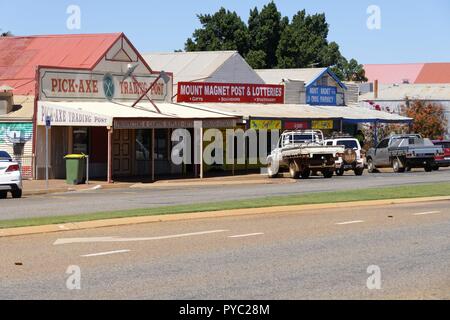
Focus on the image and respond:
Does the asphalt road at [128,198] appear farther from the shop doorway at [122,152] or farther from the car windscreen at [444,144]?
the car windscreen at [444,144]

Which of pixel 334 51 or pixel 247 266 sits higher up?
pixel 334 51

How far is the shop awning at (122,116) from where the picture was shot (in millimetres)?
36438

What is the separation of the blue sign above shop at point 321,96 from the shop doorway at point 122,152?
1692 centimetres

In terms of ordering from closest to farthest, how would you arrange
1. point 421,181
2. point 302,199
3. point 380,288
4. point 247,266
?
point 380,288, point 247,266, point 302,199, point 421,181

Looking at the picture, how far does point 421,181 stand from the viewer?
35406mm

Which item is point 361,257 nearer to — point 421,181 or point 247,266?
point 247,266

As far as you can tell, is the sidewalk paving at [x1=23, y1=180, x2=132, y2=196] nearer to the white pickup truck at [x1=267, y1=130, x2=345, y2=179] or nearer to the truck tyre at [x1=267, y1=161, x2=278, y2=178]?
the white pickup truck at [x1=267, y1=130, x2=345, y2=179]

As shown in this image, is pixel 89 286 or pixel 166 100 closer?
pixel 89 286

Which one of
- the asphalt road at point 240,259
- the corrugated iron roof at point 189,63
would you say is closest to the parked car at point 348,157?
the corrugated iron roof at point 189,63

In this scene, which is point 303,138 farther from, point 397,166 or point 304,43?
point 304,43
